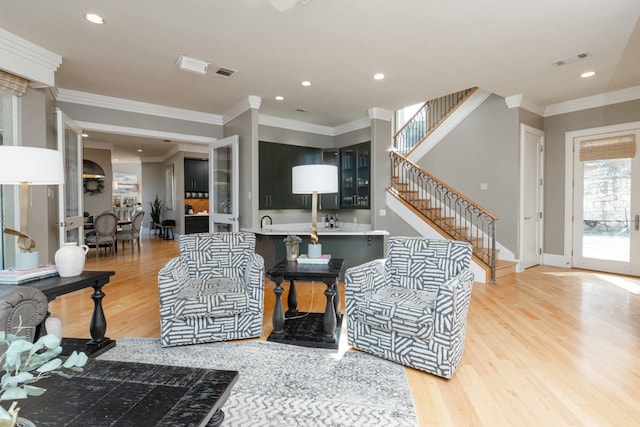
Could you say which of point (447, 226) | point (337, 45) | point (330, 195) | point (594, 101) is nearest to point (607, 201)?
point (594, 101)

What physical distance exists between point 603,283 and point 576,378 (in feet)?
11.0

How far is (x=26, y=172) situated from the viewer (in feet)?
7.02

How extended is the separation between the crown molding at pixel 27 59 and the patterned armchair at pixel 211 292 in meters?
2.37

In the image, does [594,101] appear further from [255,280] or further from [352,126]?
[255,280]

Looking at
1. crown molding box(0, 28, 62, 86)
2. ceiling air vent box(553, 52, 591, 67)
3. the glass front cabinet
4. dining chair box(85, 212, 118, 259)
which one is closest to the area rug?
crown molding box(0, 28, 62, 86)

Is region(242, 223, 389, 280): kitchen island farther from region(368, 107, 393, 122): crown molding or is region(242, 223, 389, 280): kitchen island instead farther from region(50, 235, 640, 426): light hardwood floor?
region(368, 107, 393, 122): crown molding

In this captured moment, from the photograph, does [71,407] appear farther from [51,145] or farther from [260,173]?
[260,173]

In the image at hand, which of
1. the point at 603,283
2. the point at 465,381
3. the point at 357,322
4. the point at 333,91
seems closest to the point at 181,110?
the point at 333,91

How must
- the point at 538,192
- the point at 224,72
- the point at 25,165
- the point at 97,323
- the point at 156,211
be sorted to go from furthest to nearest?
the point at 156,211, the point at 538,192, the point at 224,72, the point at 97,323, the point at 25,165

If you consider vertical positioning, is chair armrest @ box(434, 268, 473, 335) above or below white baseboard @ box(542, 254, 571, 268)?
above

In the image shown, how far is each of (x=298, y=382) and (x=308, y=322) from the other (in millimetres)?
941

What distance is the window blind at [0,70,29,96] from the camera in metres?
3.24

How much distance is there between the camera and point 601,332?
9.75ft

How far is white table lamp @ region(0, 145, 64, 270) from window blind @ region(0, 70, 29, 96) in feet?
5.42
